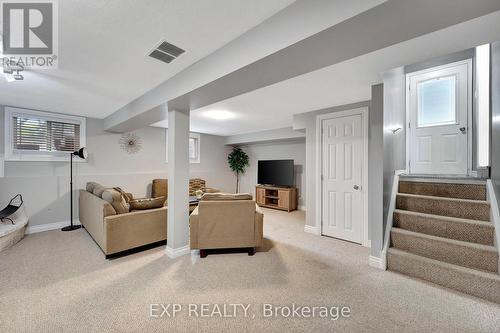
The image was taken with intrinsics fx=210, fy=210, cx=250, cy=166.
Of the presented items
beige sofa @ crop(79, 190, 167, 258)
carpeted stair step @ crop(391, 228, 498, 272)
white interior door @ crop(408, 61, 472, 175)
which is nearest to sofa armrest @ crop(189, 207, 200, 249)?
beige sofa @ crop(79, 190, 167, 258)

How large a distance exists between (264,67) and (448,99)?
3909 mm

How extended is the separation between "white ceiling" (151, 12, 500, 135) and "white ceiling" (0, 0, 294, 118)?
3.85ft

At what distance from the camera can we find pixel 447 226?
241 centimetres

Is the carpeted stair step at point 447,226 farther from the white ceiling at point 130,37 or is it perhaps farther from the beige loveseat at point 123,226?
the beige loveseat at point 123,226

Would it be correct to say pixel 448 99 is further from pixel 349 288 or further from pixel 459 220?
pixel 349 288

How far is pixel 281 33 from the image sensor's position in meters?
1.38

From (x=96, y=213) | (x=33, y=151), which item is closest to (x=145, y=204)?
(x=96, y=213)

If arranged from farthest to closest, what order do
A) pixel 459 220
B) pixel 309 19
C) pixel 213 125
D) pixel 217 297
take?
1. pixel 213 125
2. pixel 459 220
3. pixel 217 297
4. pixel 309 19

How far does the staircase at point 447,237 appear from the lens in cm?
204

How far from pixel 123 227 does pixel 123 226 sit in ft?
0.04

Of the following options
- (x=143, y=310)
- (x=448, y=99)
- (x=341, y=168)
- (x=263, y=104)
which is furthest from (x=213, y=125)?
(x=448, y=99)

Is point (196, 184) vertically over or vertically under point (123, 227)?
over

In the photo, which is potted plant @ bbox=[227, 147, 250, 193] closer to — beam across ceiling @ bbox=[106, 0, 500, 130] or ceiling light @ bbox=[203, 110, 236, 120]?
ceiling light @ bbox=[203, 110, 236, 120]

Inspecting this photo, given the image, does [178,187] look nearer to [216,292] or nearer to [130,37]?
[216,292]
